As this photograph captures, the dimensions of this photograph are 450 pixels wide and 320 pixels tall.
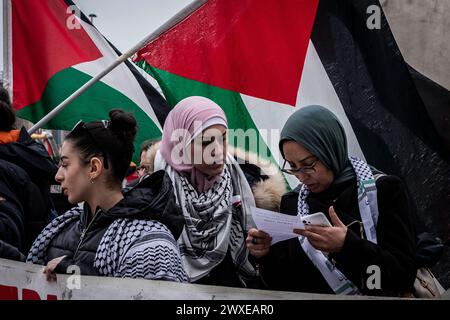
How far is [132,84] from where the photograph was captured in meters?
3.64

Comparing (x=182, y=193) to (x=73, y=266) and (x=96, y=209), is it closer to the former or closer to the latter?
(x=96, y=209)

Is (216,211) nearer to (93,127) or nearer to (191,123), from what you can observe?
(191,123)

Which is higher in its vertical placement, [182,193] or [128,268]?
[182,193]

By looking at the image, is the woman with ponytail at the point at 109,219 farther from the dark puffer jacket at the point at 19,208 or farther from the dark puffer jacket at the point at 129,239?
the dark puffer jacket at the point at 19,208

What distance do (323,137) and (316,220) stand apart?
315 mm

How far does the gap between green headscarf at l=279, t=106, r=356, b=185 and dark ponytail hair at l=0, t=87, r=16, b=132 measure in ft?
5.16

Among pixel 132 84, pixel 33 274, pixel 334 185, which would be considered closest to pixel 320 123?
pixel 334 185

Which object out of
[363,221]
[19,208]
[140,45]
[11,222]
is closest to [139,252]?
[363,221]

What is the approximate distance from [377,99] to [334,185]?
2.06ft

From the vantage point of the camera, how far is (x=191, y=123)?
2729mm

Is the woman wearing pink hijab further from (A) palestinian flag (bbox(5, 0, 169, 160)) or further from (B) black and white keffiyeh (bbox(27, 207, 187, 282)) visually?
(A) palestinian flag (bbox(5, 0, 169, 160))

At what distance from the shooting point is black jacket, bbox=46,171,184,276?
89.8 inches

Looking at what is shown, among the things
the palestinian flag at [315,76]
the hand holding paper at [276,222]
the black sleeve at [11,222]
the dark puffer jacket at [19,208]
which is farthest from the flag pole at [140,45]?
the hand holding paper at [276,222]

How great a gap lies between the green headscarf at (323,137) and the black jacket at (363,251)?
0.22 feet
